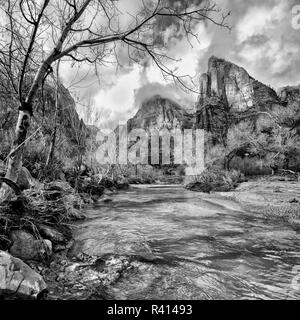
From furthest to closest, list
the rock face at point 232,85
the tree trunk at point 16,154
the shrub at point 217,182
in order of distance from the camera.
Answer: the rock face at point 232,85
the shrub at point 217,182
the tree trunk at point 16,154

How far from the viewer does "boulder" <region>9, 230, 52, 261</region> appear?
151 inches

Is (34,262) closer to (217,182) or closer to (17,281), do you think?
(17,281)

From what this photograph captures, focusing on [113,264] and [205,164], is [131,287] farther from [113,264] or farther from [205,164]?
[205,164]

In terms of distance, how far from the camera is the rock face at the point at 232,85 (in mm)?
105537

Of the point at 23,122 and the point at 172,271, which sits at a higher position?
the point at 23,122

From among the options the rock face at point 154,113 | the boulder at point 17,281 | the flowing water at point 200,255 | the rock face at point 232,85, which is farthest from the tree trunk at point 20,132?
the rock face at point 154,113

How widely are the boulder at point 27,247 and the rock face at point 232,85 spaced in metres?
101

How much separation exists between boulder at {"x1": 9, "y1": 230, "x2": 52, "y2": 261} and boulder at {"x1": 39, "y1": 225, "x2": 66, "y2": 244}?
29.5 inches

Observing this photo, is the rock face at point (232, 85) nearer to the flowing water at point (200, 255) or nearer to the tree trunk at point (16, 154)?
the flowing water at point (200, 255)

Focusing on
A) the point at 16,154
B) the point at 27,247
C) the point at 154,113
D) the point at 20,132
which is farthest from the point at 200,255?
the point at 154,113

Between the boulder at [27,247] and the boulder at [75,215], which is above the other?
the boulder at [27,247]

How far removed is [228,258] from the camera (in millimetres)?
4715
